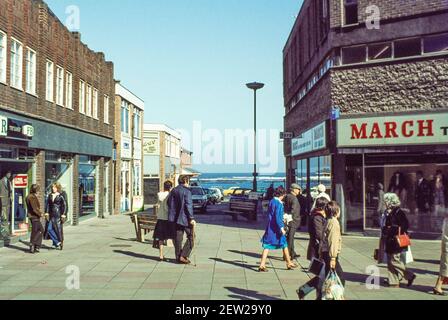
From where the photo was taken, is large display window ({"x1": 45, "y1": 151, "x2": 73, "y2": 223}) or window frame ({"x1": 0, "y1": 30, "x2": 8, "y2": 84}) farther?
large display window ({"x1": 45, "y1": 151, "x2": 73, "y2": 223})

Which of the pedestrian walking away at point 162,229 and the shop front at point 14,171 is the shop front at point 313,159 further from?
the shop front at point 14,171

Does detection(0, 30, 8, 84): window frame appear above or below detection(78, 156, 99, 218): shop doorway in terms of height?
above

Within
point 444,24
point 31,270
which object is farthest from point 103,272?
point 444,24

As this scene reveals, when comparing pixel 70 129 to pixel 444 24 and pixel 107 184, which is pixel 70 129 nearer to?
pixel 107 184

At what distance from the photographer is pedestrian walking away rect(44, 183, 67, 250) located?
46.0 ft

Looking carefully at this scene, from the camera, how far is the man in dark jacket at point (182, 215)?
38.2 feet

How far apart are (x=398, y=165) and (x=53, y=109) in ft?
42.9

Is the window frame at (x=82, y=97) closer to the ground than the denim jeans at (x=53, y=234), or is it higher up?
higher up

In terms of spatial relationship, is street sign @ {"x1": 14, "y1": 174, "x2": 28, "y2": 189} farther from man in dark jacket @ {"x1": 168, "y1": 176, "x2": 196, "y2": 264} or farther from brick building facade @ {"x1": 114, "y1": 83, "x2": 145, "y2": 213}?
brick building facade @ {"x1": 114, "y1": 83, "x2": 145, "y2": 213}

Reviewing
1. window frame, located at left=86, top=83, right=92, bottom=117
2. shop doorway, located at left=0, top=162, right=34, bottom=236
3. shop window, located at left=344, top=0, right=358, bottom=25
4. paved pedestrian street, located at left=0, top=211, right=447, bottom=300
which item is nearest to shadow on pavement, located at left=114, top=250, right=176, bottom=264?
paved pedestrian street, located at left=0, top=211, right=447, bottom=300

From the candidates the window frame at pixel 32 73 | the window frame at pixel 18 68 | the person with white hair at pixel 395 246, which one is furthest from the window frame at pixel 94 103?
the person with white hair at pixel 395 246

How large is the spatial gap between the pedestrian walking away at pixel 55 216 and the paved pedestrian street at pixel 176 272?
40cm

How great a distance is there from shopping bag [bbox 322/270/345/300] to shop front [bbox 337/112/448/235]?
10.4 meters

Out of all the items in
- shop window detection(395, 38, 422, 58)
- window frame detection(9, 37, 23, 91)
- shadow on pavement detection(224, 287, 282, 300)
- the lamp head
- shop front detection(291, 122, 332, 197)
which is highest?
the lamp head
